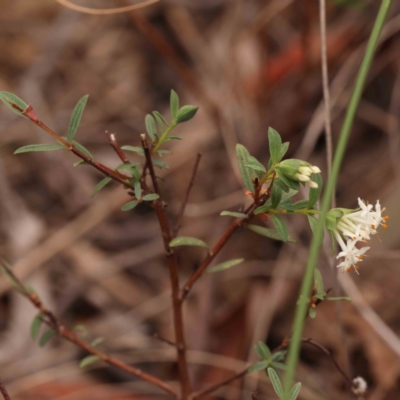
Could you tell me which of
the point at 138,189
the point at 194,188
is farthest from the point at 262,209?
the point at 194,188

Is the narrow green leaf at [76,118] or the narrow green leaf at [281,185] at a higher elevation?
the narrow green leaf at [76,118]

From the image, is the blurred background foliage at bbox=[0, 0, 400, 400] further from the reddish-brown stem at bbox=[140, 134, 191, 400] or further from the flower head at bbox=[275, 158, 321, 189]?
the flower head at bbox=[275, 158, 321, 189]

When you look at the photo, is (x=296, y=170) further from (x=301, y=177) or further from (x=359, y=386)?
(x=359, y=386)

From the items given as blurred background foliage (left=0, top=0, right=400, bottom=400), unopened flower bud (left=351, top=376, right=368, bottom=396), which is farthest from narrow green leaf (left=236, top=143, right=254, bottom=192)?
blurred background foliage (left=0, top=0, right=400, bottom=400)

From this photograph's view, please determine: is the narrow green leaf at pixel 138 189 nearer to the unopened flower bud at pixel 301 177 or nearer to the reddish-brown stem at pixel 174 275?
the reddish-brown stem at pixel 174 275

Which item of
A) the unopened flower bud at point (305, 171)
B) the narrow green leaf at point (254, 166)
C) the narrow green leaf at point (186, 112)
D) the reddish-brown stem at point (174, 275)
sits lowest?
the reddish-brown stem at point (174, 275)

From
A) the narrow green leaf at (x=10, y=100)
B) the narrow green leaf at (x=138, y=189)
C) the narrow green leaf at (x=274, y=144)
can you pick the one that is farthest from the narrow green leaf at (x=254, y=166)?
the narrow green leaf at (x=10, y=100)

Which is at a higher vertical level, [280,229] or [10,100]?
[10,100]
